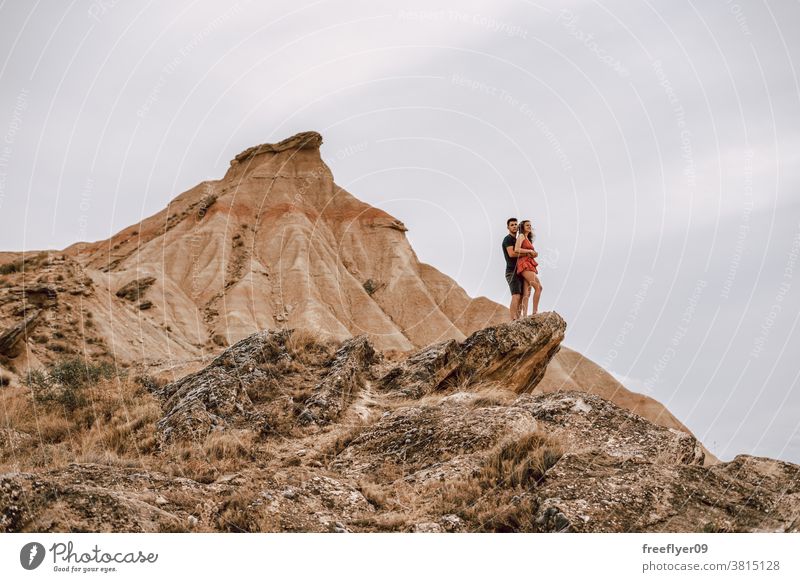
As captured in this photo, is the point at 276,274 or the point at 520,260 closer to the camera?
the point at 520,260

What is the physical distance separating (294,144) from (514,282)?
67533mm

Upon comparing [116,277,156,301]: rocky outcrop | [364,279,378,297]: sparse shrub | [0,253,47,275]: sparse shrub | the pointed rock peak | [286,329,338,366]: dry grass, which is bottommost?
[286,329,338,366]: dry grass

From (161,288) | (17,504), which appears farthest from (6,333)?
(161,288)

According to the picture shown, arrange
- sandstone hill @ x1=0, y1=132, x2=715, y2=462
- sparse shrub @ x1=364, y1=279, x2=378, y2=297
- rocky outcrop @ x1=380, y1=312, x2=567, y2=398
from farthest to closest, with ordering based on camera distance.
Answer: sparse shrub @ x1=364, y1=279, x2=378, y2=297 < sandstone hill @ x1=0, y1=132, x2=715, y2=462 < rocky outcrop @ x1=380, y1=312, x2=567, y2=398

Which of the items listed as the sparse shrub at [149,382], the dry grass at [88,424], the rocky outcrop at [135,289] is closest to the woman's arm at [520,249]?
the dry grass at [88,424]

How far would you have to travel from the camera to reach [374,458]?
9805mm

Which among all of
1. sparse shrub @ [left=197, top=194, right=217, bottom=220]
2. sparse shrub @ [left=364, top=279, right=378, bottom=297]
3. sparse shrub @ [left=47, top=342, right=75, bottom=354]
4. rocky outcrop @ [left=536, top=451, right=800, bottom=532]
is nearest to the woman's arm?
rocky outcrop @ [left=536, top=451, right=800, bottom=532]

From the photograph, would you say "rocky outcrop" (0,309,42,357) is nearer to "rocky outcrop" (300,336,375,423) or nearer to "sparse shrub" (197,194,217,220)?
"rocky outcrop" (300,336,375,423)

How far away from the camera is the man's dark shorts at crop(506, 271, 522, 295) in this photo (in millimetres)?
14695

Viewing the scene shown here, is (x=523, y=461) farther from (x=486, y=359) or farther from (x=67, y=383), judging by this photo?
(x=67, y=383)

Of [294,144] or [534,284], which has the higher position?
[294,144]

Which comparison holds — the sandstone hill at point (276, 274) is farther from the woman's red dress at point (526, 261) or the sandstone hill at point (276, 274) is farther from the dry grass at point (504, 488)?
the dry grass at point (504, 488)

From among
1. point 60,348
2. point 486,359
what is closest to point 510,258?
point 486,359

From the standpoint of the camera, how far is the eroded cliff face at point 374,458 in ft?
24.2
